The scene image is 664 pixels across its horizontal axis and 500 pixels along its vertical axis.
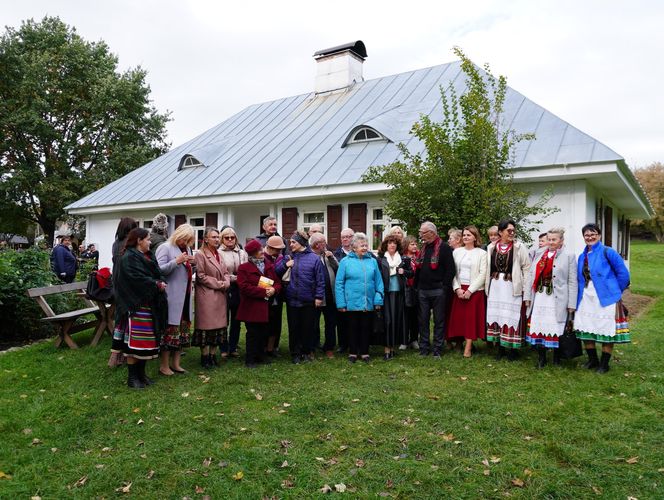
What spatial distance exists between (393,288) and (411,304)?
477 mm

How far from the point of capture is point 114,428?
4.61m

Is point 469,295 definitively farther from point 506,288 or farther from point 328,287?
point 328,287

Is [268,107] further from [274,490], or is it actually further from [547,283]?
[274,490]

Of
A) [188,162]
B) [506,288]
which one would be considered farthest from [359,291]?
[188,162]

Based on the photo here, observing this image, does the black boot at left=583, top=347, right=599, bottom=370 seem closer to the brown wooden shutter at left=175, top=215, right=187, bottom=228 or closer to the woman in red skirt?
the woman in red skirt

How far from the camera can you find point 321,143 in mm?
15258

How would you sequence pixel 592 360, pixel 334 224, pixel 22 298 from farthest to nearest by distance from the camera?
pixel 334 224, pixel 22 298, pixel 592 360

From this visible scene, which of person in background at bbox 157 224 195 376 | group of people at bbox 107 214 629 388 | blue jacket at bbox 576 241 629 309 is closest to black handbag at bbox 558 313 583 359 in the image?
group of people at bbox 107 214 629 388

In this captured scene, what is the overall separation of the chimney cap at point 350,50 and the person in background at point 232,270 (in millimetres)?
14414

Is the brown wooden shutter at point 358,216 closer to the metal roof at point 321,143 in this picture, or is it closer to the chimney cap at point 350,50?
the metal roof at point 321,143

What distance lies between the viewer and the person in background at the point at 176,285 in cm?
601

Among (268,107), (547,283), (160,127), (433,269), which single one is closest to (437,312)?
(433,269)

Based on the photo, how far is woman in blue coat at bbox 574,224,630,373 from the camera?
5.87 meters

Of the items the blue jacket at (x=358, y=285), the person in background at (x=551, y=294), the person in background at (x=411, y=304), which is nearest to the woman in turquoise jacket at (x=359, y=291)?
the blue jacket at (x=358, y=285)
